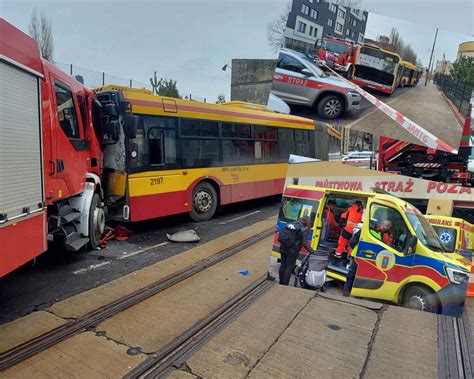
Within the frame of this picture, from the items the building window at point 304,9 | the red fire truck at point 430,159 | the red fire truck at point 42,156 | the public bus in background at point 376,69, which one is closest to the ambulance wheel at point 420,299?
the red fire truck at point 430,159

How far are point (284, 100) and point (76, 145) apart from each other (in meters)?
3.98

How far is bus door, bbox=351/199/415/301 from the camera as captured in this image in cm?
450

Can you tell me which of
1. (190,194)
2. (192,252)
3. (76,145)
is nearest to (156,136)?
(190,194)

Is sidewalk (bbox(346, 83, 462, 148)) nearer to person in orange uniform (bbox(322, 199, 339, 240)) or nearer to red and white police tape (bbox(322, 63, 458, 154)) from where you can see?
red and white police tape (bbox(322, 63, 458, 154))

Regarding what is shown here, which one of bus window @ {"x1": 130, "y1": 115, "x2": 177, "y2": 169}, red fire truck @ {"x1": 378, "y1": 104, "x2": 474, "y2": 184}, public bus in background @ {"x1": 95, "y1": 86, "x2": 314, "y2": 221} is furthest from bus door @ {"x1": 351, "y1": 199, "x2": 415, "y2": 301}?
bus window @ {"x1": 130, "y1": 115, "x2": 177, "y2": 169}

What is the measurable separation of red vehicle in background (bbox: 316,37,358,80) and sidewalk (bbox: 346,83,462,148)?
40cm

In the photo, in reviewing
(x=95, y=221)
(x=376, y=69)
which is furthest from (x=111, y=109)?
(x=376, y=69)

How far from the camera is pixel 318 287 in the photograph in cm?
512

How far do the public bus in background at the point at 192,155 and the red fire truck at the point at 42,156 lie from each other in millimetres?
541

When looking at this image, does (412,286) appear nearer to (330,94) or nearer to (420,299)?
(420,299)

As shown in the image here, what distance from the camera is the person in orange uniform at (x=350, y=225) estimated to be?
4.86 meters

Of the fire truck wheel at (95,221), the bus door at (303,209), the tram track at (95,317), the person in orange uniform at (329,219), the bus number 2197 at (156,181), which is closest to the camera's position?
the tram track at (95,317)

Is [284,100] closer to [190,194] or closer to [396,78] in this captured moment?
[396,78]

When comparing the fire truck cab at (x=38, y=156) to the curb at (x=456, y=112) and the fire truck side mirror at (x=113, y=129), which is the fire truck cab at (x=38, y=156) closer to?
the fire truck side mirror at (x=113, y=129)
